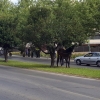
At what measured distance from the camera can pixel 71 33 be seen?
2722 centimetres

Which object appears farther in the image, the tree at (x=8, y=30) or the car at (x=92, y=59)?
the tree at (x=8, y=30)

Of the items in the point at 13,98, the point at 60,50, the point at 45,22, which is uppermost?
the point at 45,22

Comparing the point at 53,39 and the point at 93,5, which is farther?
the point at 93,5

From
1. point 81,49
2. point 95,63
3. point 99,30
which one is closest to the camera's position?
point 95,63

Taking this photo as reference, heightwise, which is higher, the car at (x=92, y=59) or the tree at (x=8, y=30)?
the tree at (x=8, y=30)

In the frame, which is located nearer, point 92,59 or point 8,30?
point 92,59

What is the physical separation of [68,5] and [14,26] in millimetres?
12022

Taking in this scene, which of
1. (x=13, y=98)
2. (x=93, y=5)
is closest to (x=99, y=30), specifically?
(x=93, y=5)

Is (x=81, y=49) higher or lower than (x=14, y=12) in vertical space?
lower

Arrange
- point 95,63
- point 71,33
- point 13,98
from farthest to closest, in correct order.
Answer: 1. point 95,63
2. point 71,33
3. point 13,98

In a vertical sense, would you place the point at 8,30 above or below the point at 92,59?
above

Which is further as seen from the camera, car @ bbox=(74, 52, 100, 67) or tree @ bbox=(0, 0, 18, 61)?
tree @ bbox=(0, 0, 18, 61)

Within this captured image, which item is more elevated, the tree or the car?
the tree

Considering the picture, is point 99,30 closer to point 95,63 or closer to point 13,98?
point 95,63
